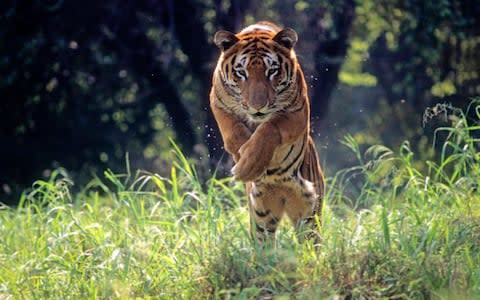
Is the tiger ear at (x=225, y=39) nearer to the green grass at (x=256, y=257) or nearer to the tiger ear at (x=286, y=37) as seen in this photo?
the tiger ear at (x=286, y=37)

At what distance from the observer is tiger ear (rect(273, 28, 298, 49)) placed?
5.89m

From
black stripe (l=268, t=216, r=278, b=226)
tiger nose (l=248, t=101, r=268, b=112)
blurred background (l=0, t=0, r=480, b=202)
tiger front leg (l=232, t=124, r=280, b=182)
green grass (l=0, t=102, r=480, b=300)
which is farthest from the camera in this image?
blurred background (l=0, t=0, r=480, b=202)

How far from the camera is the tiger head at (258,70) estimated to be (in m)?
5.58

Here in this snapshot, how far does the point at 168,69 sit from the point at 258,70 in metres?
6.07

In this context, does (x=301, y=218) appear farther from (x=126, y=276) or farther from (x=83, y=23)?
(x=83, y=23)

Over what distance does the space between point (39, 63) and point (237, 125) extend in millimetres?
6162

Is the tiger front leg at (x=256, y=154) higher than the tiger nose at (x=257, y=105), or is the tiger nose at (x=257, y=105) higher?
the tiger nose at (x=257, y=105)

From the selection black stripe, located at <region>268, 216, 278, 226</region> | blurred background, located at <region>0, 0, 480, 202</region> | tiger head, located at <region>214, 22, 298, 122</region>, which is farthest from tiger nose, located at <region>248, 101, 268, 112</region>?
blurred background, located at <region>0, 0, 480, 202</region>

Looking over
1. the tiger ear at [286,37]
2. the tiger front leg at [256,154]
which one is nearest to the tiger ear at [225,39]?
the tiger ear at [286,37]

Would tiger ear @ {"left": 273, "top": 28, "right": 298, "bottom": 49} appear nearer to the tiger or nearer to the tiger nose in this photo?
the tiger

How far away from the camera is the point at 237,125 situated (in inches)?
219

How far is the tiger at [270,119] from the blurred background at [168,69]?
12.6 ft

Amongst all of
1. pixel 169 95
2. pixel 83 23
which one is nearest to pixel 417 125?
pixel 169 95

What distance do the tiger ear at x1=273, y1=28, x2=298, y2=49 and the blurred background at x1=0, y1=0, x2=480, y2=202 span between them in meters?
3.83
